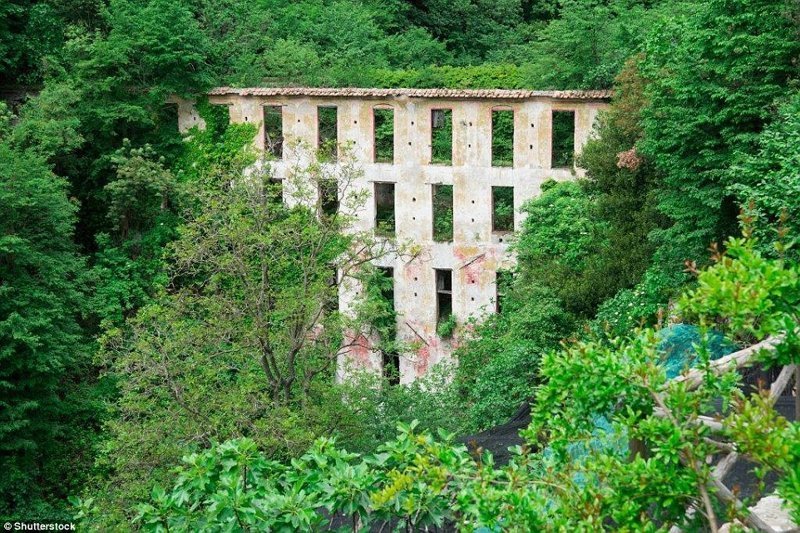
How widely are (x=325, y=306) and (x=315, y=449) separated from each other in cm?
1052

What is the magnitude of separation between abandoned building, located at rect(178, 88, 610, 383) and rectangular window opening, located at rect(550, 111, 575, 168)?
0.03 metres

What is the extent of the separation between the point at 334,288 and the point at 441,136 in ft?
37.8

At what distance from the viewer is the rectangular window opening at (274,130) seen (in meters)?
29.2

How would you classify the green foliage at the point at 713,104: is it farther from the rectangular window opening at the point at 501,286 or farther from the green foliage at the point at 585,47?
the green foliage at the point at 585,47

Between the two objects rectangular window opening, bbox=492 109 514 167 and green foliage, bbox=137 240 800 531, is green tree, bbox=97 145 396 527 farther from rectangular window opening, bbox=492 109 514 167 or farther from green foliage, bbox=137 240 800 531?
rectangular window opening, bbox=492 109 514 167

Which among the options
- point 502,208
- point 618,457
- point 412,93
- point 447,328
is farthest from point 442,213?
point 618,457

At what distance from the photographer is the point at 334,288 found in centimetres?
1912

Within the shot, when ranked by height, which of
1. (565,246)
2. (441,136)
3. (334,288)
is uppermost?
(441,136)

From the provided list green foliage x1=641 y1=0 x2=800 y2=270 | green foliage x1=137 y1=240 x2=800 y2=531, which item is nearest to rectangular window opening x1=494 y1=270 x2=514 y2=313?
green foliage x1=641 y1=0 x2=800 y2=270

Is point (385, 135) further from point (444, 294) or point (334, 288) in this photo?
point (334, 288)

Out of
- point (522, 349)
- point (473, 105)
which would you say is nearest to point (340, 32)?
point (473, 105)

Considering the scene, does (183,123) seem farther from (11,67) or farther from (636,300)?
(636,300)

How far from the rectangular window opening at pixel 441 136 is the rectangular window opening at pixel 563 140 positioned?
2356 millimetres

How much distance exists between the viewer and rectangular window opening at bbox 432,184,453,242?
28203mm
